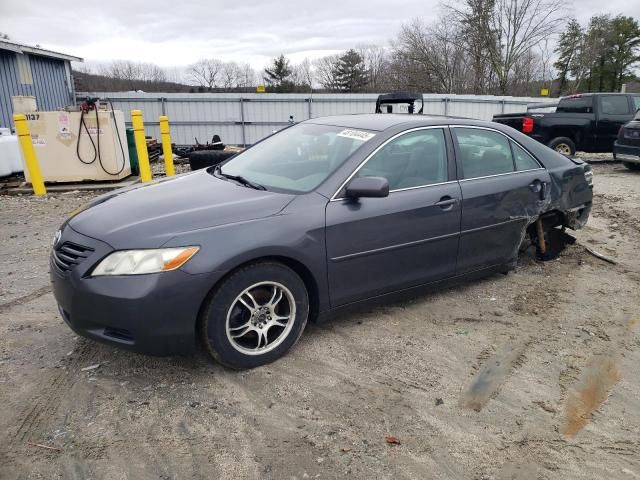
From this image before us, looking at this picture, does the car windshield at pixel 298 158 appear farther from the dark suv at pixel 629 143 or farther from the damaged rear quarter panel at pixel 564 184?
the dark suv at pixel 629 143

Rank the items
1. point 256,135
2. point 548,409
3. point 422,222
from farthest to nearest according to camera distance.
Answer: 1. point 256,135
2. point 422,222
3. point 548,409

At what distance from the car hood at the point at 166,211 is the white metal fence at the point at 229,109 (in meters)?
13.8

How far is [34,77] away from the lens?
1482cm

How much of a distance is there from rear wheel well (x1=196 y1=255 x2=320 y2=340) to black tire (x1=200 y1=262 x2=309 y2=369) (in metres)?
0.02

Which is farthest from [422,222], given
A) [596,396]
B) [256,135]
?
[256,135]

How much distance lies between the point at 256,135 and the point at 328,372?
14.8 meters

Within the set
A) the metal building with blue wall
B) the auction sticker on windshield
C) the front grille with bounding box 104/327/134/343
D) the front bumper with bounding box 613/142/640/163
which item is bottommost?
the front bumper with bounding box 613/142/640/163

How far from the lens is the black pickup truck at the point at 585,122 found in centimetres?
1250

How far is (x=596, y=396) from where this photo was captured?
2.89 metres

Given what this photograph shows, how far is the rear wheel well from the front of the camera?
9.38 feet

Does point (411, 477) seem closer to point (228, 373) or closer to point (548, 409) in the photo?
point (548, 409)

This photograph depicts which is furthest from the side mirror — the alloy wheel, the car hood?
the alloy wheel

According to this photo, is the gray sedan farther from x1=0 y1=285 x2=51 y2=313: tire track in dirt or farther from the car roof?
x1=0 y1=285 x2=51 y2=313: tire track in dirt

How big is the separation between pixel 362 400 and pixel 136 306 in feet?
4.50
